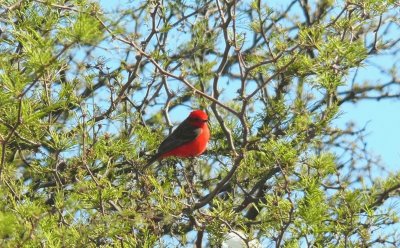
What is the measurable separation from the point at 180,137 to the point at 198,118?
0.31 meters

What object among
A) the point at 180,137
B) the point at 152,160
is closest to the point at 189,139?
the point at 180,137

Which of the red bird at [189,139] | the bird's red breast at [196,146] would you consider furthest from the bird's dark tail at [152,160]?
the bird's red breast at [196,146]

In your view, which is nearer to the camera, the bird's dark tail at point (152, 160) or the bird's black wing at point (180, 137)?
the bird's dark tail at point (152, 160)

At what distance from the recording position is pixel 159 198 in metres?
4.95

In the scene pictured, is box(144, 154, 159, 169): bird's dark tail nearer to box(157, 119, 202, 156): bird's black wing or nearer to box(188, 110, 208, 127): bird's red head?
box(157, 119, 202, 156): bird's black wing

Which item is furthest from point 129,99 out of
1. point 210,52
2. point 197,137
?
point 210,52

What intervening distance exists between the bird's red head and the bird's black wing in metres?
0.04

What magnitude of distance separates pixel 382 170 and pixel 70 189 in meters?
2.47

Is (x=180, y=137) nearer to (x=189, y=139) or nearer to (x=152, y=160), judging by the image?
(x=189, y=139)

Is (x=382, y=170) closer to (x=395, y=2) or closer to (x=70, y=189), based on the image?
(x=395, y=2)

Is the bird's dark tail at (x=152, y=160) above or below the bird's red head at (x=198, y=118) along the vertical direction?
below

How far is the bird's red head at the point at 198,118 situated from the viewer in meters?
6.37

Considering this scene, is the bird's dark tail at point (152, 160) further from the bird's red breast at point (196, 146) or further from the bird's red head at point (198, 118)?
the bird's red head at point (198, 118)

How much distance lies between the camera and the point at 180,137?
6156 millimetres
